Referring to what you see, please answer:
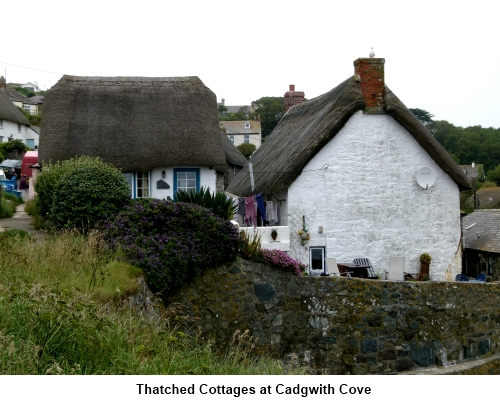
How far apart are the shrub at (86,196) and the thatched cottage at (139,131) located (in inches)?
265

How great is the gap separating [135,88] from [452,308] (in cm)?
1452

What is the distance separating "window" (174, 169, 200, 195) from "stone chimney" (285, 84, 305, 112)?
9.79m

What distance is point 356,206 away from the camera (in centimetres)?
1755

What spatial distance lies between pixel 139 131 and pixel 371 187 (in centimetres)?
872

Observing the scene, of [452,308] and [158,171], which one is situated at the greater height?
[158,171]

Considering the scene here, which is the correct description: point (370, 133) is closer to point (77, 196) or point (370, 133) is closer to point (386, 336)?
point (386, 336)

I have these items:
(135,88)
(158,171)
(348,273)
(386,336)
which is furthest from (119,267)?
(135,88)

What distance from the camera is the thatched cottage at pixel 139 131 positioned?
20.0 m

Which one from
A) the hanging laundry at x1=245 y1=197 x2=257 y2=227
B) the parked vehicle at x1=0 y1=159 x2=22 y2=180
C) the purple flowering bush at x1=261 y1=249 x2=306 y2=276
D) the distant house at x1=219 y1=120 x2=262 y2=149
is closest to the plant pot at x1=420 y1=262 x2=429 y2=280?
the hanging laundry at x1=245 y1=197 x2=257 y2=227

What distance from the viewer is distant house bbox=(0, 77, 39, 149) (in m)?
52.9

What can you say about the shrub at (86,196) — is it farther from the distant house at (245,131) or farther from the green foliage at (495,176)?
the green foliage at (495,176)

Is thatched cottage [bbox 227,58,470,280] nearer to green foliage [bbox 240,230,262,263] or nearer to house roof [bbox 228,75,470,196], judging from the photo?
house roof [bbox 228,75,470,196]

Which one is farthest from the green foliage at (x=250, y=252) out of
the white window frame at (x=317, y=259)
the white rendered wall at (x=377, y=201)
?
the white window frame at (x=317, y=259)

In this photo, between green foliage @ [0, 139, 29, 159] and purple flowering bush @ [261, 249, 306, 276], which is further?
green foliage @ [0, 139, 29, 159]
